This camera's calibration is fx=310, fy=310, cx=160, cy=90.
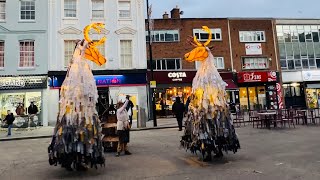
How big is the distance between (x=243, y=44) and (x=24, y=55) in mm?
20290

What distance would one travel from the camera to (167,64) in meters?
29.0

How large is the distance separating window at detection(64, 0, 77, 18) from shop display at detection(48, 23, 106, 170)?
58.7 ft

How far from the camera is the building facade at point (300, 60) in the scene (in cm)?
3234

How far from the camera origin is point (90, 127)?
7012mm

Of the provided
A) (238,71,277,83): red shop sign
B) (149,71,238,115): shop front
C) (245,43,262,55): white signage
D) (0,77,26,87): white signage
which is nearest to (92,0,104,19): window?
(149,71,238,115): shop front

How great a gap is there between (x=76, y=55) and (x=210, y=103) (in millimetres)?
3561

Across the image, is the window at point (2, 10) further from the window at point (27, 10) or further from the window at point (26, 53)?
the window at point (26, 53)

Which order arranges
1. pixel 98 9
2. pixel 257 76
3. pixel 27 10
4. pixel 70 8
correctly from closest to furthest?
pixel 27 10
pixel 70 8
pixel 98 9
pixel 257 76

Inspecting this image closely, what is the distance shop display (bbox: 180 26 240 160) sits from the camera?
7.75 metres

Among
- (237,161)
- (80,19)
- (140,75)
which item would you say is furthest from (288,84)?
(237,161)

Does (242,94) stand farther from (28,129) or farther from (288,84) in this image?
(28,129)

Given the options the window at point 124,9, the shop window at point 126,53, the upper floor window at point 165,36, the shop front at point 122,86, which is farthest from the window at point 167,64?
the window at point 124,9

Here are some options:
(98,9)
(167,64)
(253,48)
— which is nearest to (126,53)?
(98,9)

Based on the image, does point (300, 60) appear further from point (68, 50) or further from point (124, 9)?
point (68, 50)
